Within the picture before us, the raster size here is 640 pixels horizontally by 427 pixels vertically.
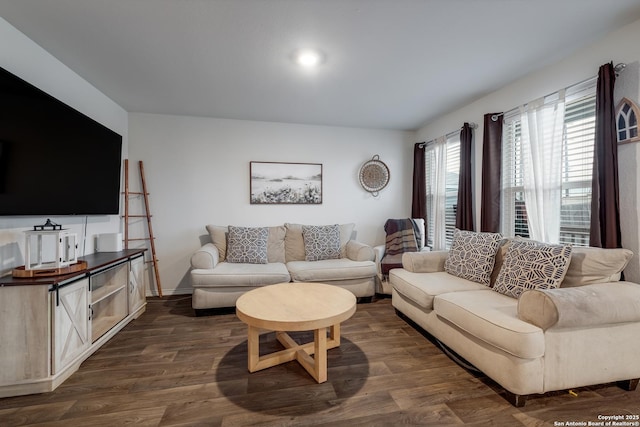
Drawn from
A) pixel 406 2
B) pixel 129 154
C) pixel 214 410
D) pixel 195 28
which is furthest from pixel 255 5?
pixel 129 154

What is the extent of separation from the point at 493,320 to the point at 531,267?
25.4 inches

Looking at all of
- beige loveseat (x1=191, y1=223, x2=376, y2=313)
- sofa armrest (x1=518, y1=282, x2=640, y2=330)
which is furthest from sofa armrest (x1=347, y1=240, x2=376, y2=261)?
sofa armrest (x1=518, y1=282, x2=640, y2=330)

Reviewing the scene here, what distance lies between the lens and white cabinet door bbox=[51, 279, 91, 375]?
1.75 metres

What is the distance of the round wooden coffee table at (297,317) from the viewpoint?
1.69 m

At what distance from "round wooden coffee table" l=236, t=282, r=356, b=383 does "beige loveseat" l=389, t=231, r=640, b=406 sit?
33.2 inches

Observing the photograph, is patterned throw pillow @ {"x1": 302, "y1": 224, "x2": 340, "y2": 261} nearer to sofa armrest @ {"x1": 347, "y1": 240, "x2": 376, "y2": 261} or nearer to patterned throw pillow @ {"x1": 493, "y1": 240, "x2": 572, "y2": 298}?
sofa armrest @ {"x1": 347, "y1": 240, "x2": 376, "y2": 261}

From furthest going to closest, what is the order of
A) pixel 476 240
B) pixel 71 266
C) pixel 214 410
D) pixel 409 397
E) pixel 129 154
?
pixel 129 154
pixel 476 240
pixel 71 266
pixel 409 397
pixel 214 410

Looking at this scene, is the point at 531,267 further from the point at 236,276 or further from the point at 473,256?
the point at 236,276

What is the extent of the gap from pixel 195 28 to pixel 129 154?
2366 millimetres

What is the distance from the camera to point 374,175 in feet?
14.2

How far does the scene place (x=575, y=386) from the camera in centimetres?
162

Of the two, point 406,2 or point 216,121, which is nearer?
point 406,2

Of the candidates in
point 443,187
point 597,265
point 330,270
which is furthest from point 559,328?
point 443,187

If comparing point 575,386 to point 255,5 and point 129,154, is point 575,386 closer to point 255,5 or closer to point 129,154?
point 255,5
